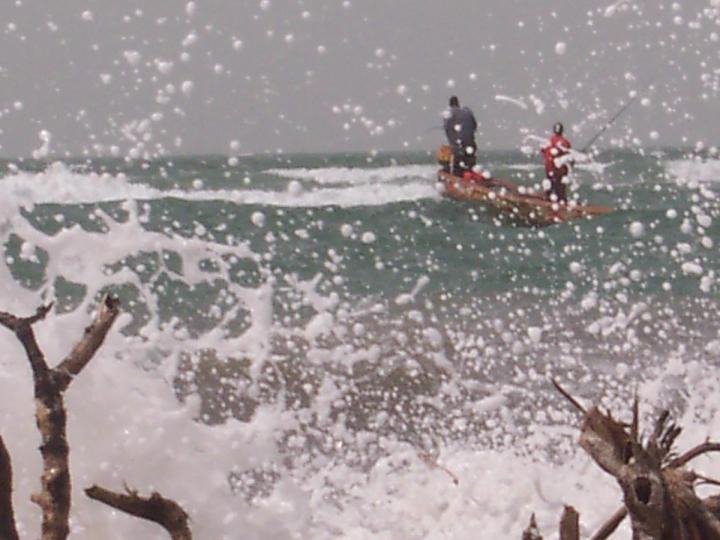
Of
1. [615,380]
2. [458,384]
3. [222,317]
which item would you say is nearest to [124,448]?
[458,384]

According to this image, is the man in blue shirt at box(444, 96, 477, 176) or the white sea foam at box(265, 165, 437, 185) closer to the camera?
the man in blue shirt at box(444, 96, 477, 176)

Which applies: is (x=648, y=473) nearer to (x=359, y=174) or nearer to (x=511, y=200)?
(x=511, y=200)

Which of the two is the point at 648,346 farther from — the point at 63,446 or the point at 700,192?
the point at 700,192

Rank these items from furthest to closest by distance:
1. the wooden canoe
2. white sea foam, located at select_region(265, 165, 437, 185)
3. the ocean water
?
white sea foam, located at select_region(265, 165, 437, 185), the wooden canoe, the ocean water

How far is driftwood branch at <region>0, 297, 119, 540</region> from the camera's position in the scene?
3.56 ft

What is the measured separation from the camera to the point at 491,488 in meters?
6.30

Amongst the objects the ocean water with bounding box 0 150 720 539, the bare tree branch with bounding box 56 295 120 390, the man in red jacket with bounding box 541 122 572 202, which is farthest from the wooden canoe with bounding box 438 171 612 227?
the bare tree branch with bounding box 56 295 120 390

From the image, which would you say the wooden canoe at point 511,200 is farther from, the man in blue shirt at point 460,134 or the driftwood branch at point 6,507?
the driftwood branch at point 6,507

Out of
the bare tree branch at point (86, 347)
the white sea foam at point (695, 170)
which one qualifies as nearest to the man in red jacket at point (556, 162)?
the bare tree branch at point (86, 347)

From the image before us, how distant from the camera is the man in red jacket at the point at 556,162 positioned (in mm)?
23861

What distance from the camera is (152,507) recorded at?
1.07 metres

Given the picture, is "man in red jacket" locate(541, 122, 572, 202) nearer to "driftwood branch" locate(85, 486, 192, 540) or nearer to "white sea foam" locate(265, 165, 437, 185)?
Answer: "white sea foam" locate(265, 165, 437, 185)

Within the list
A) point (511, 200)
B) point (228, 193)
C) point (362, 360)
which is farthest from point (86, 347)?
point (228, 193)

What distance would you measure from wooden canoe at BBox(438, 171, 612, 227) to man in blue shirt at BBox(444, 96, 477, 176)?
445 millimetres
